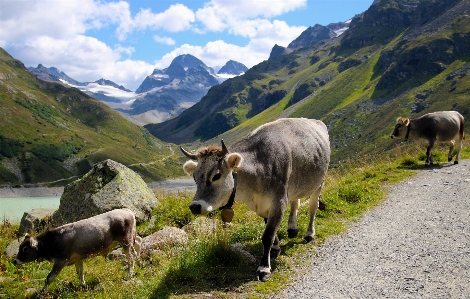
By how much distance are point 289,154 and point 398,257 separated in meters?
3.48

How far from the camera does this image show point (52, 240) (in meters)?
9.52

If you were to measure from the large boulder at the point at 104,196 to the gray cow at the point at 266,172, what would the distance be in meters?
7.54

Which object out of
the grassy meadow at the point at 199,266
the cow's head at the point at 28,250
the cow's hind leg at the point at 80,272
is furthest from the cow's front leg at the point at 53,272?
the cow's head at the point at 28,250

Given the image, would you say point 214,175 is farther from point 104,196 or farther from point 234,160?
point 104,196

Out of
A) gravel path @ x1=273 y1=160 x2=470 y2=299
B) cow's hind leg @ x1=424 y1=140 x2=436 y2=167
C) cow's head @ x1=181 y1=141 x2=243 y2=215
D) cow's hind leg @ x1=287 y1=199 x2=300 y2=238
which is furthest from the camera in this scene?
cow's hind leg @ x1=424 y1=140 x2=436 y2=167

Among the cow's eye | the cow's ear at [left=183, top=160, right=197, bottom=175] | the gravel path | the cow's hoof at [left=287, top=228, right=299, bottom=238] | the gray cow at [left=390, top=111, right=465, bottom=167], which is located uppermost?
the cow's ear at [left=183, top=160, right=197, bottom=175]

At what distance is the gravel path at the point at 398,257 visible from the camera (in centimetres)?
688

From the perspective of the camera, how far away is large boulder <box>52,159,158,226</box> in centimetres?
1454

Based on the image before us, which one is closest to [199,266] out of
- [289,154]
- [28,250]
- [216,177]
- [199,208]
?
[199,208]

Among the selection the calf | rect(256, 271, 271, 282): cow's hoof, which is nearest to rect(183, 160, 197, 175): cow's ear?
rect(256, 271, 271, 282): cow's hoof

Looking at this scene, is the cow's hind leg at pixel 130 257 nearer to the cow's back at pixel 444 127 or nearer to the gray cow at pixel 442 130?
the gray cow at pixel 442 130

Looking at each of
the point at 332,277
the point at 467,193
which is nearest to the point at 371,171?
the point at 467,193

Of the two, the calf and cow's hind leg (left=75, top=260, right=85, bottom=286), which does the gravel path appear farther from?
cow's hind leg (left=75, top=260, right=85, bottom=286)

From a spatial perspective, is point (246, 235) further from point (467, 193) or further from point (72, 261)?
point (467, 193)
